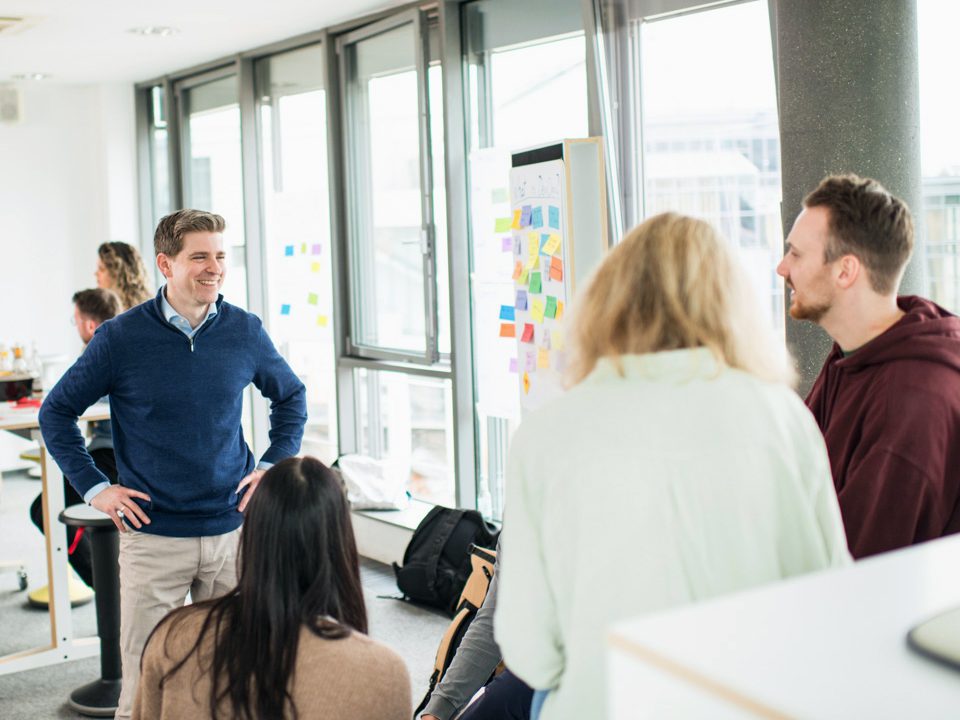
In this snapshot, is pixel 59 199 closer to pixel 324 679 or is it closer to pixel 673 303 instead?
pixel 324 679

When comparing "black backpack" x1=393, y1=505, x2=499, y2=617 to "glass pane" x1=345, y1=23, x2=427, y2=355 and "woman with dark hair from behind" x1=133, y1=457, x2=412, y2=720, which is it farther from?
"woman with dark hair from behind" x1=133, y1=457, x2=412, y2=720

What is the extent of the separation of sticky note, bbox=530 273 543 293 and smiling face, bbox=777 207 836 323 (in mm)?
1856

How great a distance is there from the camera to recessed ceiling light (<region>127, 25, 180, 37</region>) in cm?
538

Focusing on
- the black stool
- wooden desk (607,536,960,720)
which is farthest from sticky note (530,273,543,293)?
wooden desk (607,536,960,720)

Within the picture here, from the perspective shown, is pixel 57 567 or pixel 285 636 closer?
pixel 285 636

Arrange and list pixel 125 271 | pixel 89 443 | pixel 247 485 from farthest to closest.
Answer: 1. pixel 125 271
2. pixel 89 443
3. pixel 247 485

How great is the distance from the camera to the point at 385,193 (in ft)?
17.3

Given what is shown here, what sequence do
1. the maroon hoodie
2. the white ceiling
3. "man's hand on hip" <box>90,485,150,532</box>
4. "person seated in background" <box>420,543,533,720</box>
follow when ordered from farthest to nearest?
the white ceiling
"man's hand on hip" <box>90,485,150,532</box>
"person seated in background" <box>420,543,533,720</box>
the maroon hoodie

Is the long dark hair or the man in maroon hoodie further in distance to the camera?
the man in maroon hoodie

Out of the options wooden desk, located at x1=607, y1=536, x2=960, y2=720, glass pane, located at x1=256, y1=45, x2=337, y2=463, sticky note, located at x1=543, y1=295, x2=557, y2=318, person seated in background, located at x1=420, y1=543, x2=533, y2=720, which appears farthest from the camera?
glass pane, located at x1=256, y1=45, x2=337, y2=463

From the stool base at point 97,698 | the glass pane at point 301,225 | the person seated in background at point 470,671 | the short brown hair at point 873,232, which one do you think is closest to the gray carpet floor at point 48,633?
the stool base at point 97,698

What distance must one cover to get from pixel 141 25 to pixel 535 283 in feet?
8.84

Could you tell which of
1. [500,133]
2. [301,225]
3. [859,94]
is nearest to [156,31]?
[301,225]

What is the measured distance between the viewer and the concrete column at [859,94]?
267 cm
